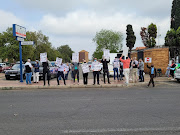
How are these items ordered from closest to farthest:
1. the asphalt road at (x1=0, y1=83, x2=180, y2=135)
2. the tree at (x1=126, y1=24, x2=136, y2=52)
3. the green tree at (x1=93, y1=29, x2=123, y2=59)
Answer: the asphalt road at (x1=0, y1=83, x2=180, y2=135)
the tree at (x1=126, y1=24, x2=136, y2=52)
the green tree at (x1=93, y1=29, x2=123, y2=59)

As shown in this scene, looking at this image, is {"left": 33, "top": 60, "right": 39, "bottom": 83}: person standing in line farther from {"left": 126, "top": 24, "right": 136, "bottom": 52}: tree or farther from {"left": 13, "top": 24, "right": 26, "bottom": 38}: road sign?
{"left": 126, "top": 24, "right": 136, "bottom": 52}: tree

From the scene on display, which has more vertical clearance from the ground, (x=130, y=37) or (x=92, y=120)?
(x=130, y=37)

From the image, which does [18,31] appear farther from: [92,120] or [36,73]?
[92,120]

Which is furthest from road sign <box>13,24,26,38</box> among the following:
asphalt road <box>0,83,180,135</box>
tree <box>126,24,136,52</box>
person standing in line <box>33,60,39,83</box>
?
tree <box>126,24,136,52</box>

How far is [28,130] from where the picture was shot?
13.4 ft

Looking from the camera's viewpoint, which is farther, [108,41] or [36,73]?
[108,41]

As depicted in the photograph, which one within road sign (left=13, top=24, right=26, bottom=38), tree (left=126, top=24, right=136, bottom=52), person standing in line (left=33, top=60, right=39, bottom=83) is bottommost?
person standing in line (left=33, top=60, right=39, bottom=83)

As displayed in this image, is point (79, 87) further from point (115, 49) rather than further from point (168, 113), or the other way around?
point (115, 49)

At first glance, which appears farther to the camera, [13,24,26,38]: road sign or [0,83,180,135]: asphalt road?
[13,24,26,38]: road sign

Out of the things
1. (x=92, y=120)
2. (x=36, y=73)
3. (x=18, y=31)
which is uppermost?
(x=18, y=31)

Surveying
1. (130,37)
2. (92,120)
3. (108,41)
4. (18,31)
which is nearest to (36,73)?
(18,31)

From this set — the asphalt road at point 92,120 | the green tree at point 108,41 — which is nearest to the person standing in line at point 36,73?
the asphalt road at point 92,120

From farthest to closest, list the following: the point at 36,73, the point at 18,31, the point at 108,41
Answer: the point at 108,41 → the point at 18,31 → the point at 36,73

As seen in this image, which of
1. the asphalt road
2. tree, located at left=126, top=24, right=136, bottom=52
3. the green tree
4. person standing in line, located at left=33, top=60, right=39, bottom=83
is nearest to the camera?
the asphalt road
